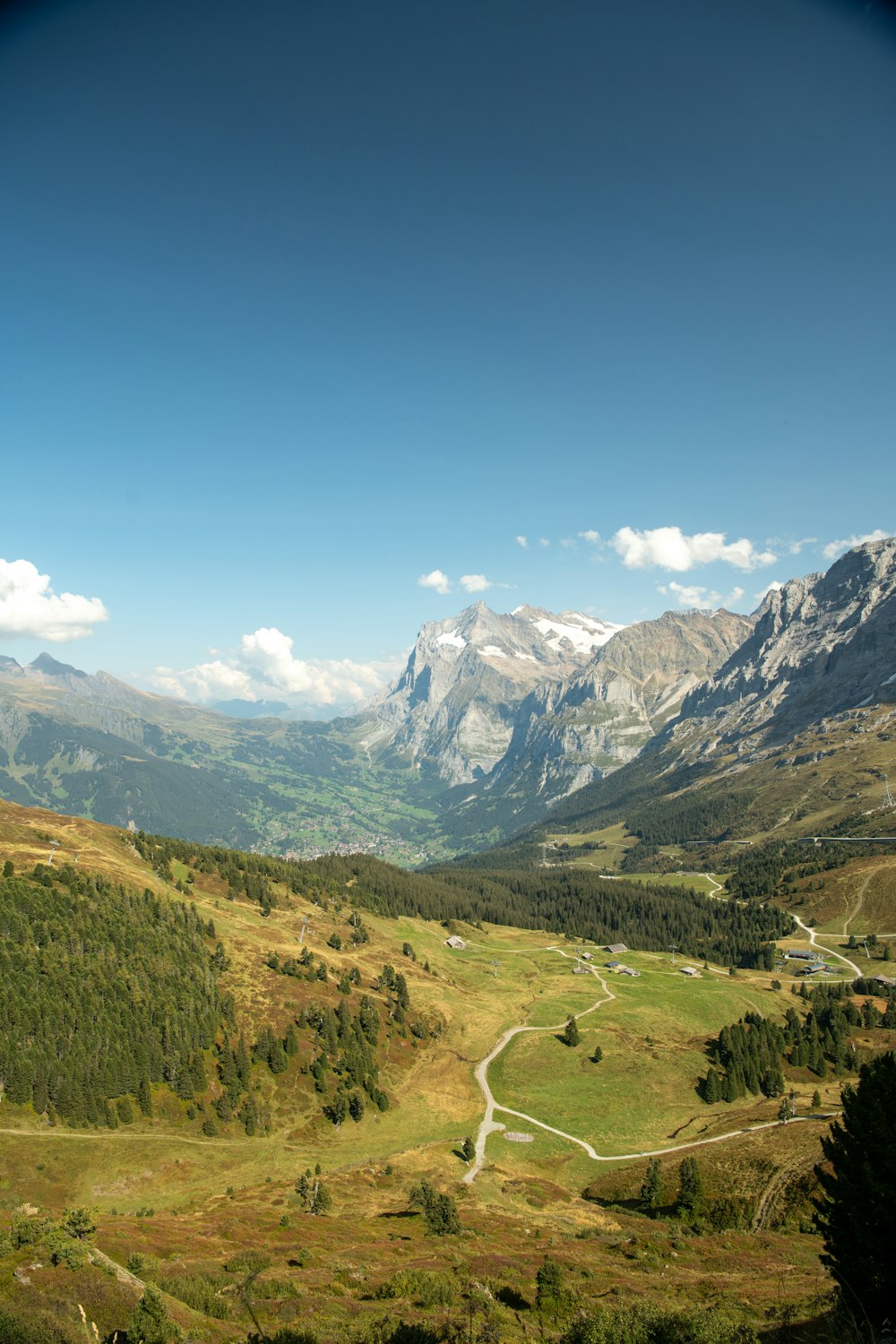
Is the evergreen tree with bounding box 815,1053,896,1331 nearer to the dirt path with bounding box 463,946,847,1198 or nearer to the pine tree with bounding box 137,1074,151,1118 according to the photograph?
the dirt path with bounding box 463,946,847,1198

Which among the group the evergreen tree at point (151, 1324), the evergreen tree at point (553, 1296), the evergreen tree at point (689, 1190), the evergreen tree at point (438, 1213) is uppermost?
the evergreen tree at point (151, 1324)

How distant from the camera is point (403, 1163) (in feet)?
250

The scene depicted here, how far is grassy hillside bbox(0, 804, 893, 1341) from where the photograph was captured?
36.1 m

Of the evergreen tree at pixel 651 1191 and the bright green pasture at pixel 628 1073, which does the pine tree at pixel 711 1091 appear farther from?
the evergreen tree at pixel 651 1191

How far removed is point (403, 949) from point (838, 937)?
141m

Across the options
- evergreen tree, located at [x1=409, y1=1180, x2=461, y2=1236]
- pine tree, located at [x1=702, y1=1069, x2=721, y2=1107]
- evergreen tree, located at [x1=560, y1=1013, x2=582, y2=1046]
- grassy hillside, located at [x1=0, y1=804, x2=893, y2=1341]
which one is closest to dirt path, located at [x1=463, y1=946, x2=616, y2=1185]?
grassy hillside, located at [x1=0, y1=804, x2=893, y2=1341]

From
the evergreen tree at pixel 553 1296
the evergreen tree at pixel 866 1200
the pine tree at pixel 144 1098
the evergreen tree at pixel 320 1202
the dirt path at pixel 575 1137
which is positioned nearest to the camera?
the evergreen tree at pixel 866 1200

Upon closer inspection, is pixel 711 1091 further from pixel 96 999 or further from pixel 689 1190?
pixel 96 999

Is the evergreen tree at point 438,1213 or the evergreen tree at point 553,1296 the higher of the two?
the evergreen tree at point 553,1296

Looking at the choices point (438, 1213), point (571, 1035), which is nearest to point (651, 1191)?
point (438, 1213)

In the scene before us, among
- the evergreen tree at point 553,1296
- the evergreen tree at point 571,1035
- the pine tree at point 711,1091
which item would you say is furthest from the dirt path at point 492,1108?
the evergreen tree at point 553,1296

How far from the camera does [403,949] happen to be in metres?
156

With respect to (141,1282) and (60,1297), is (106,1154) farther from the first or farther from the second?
(60,1297)

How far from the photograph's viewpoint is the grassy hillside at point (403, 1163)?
36.1m
